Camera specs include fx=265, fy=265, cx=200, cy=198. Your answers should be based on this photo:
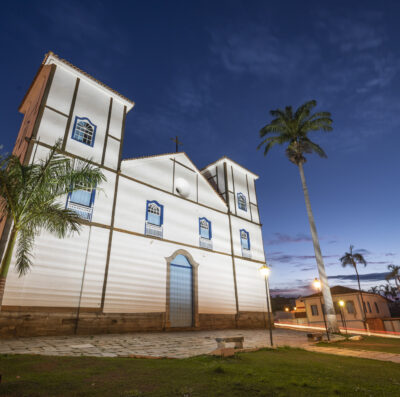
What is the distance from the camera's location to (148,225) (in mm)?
14914

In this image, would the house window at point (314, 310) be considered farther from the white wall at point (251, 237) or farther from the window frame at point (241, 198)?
the window frame at point (241, 198)

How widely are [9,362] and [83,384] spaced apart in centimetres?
232

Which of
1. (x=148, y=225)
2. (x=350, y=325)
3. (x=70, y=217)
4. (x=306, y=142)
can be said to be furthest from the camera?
(x=350, y=325)

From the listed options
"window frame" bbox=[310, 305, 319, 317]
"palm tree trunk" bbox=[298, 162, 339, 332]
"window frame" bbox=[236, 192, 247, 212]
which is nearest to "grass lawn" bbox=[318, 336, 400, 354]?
"palm tree trunk" bbox=[298, 162, 339, 332]

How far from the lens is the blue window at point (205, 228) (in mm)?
18172

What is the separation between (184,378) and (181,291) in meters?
11.1

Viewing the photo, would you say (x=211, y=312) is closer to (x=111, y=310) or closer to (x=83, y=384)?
(x=111, y=310)

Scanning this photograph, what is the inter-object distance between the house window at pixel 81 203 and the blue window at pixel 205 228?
7703 mm

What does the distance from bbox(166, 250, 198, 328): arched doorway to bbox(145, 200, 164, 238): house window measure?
173cm

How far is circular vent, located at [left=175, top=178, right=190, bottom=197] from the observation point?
59.1ft

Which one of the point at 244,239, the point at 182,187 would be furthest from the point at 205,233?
the point at 244,239

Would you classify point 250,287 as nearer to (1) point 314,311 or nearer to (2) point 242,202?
(2) point 242,202

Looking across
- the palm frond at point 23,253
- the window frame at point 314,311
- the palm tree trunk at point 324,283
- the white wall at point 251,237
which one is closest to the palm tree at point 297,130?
the palm tree trunk at point 324,283

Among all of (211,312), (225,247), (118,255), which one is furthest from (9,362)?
(225,247)
